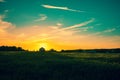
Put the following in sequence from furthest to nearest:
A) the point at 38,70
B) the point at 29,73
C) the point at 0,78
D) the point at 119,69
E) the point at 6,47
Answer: the point at 6,47 < the point at 119,69 < the point at 38,70 < the point at 29,73 < the point at 0,78

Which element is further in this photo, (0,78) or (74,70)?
(74,70)

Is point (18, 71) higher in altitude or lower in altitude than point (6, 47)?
lower

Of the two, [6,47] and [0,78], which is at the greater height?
[6,47]

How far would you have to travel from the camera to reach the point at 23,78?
18.7 meters

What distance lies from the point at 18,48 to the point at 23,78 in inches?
1848

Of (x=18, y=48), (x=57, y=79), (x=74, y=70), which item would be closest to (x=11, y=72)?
(x=57, y=79)

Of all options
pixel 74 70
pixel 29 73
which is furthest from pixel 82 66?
pixel 29 73

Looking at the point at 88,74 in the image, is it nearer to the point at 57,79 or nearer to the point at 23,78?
the point at 57,79

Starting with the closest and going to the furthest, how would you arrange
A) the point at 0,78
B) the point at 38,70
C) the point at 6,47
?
Result: the point at 0,78 < the point at 38,70 < the point at 6,47

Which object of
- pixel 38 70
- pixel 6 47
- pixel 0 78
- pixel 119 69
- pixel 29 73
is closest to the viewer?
pixel 0 78

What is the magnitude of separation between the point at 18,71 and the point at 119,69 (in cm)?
1043

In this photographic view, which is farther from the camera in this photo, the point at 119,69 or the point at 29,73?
the point at 119,69

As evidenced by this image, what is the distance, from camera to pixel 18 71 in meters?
21.0

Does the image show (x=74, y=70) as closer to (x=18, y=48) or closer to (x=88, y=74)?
(x=88, y=74)
